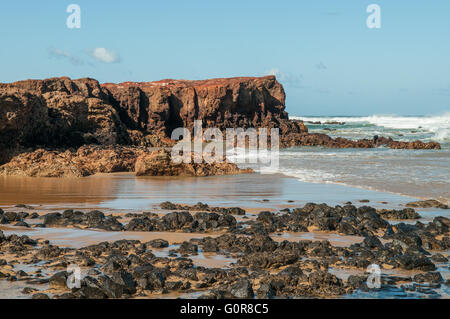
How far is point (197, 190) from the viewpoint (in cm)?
1088

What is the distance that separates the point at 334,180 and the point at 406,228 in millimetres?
6250

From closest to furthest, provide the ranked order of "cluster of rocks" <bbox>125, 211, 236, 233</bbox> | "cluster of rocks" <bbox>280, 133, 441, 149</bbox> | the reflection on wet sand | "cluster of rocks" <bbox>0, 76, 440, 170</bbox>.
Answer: "cluster of rocks" <bbox>125, 211, 236, 233</bbox>
the reflection on wet sand
"cluster of rocks" <bbox>0, 76, 440, 170</bbox>
"cluster of rocks" <bbox>280, 133, 441, 149</bbox>

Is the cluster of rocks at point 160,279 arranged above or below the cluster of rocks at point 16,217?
below

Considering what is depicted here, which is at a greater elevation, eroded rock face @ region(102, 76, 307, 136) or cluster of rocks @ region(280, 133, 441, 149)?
eroded rock face @ region(102, 76, 307, 136)

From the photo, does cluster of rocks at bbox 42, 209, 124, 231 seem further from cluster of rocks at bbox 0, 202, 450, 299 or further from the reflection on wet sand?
the reflection on wet sand

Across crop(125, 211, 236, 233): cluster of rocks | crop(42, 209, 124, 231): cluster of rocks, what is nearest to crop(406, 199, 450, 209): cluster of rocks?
crop(125, 211, 236, 233): cluster of rocks

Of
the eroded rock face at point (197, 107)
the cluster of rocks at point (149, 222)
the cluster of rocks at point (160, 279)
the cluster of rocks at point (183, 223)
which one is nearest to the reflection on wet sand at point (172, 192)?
the cluster of rocks at point (149, 222)
